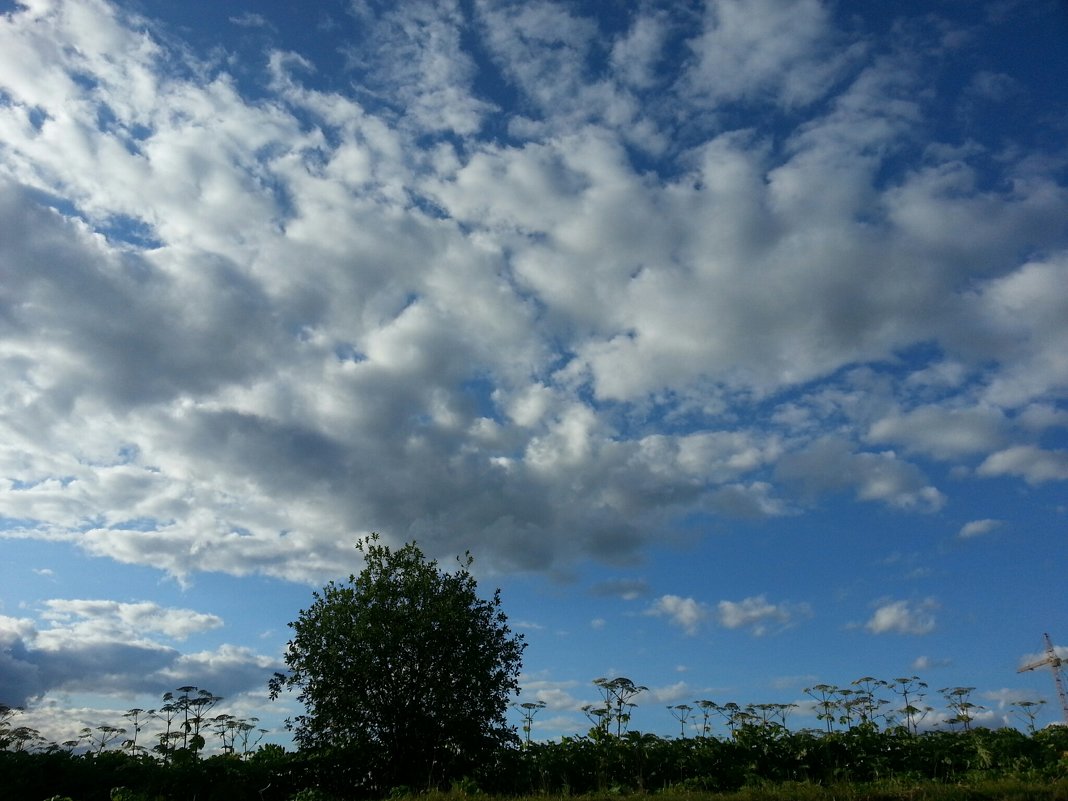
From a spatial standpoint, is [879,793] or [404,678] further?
[404,678]

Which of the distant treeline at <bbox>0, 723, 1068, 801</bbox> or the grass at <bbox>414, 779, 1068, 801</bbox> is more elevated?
the distant treeline at <bbox>0, 723, 1068, 801</bbox>

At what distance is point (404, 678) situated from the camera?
2030 centimetres

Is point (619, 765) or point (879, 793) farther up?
point (619, 765)

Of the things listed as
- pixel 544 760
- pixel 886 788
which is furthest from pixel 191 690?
pixel 886 788

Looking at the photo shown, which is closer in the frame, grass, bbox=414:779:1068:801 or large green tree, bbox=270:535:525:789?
grass, bbox=414:779:1068:801

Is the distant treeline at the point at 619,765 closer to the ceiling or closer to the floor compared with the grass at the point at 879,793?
closer to the ceiling

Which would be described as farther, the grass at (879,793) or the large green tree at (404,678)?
the large green tree at (404,678)

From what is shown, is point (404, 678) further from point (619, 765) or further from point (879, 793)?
point (879, 793)

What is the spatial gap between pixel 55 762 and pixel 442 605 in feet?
29.0

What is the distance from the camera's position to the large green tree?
63.8 feet

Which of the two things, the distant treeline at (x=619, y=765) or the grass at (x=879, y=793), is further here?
the distant treeline at (x=619, y=765)

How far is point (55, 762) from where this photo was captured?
1655 centimetres

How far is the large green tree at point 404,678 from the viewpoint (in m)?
19.4

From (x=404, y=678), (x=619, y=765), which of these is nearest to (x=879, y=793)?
(x=619, y=765)
